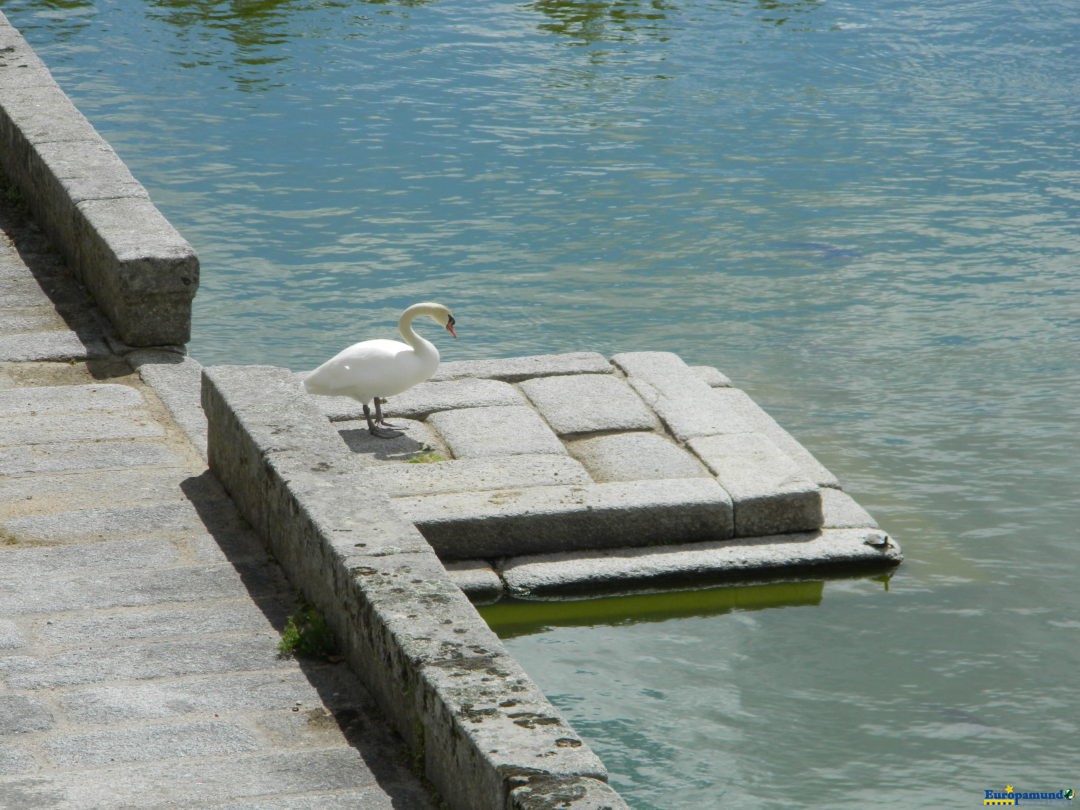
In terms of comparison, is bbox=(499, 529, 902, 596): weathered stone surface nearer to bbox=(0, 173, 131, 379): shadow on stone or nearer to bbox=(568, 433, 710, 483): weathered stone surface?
bbox=(568, 433, 710, 483): weathered stone surface

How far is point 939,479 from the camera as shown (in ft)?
27.0

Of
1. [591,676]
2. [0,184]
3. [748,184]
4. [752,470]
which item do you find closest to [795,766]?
[591,676]

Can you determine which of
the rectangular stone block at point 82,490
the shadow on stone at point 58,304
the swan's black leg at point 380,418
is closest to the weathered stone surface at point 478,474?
the swan's black leg at point 380,418

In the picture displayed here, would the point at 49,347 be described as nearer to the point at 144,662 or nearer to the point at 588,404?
the point at 588,404

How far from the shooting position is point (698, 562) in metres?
6.70

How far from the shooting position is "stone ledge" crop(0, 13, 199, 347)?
6.39 meters

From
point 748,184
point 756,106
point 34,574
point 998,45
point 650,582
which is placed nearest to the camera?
point 34,574

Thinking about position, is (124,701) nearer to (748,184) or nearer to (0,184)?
(0,184)

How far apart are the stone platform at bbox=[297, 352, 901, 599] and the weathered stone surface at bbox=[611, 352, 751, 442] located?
1cm

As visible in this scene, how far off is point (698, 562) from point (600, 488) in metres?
0.53

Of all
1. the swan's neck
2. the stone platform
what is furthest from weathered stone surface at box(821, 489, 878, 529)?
the swan's neck

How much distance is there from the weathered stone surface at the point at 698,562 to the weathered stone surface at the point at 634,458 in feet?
1.32

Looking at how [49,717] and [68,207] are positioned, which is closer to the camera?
[49,717]

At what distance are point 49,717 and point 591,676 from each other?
271 cm
